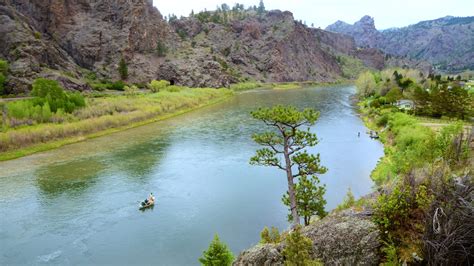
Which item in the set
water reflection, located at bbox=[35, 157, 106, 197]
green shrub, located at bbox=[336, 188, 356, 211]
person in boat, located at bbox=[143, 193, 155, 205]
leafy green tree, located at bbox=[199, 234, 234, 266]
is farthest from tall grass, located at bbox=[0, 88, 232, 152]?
green shrub, located at bbox=[336, 188, 356, 211]

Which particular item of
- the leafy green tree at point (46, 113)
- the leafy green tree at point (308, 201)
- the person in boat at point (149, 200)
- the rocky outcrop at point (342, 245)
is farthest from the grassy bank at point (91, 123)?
the rocky outcrop at point (342, 245)

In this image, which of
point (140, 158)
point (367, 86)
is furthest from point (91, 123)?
point (367, 86)

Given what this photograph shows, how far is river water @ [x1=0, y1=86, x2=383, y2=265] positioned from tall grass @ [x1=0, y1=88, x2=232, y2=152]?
3.58 metres

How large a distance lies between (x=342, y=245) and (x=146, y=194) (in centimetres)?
2556

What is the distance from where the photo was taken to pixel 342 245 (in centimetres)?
1201

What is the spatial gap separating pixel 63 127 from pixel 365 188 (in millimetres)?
44494

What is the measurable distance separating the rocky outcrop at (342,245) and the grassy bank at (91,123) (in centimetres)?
4453

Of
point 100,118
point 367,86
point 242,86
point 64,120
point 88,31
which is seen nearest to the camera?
point 64,120

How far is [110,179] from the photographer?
38.9 m

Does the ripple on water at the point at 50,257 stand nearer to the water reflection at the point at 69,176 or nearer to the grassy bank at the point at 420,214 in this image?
the water reflection at the point at 69,176

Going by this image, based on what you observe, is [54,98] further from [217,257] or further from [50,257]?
[217,257]

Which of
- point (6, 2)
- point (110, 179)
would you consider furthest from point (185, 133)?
point (6, 2)

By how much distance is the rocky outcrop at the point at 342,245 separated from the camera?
462 inches

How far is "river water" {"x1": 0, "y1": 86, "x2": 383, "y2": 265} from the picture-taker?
25.2 m
